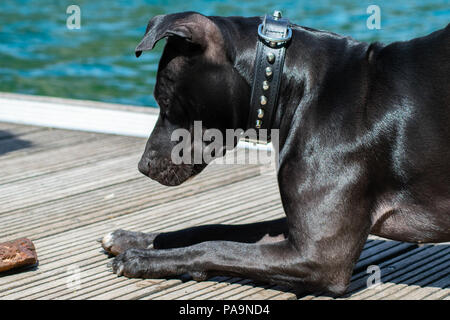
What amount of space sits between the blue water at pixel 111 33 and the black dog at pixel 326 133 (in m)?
6.41

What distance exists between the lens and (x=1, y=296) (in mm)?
2664

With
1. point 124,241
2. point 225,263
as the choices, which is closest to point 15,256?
point 124,241

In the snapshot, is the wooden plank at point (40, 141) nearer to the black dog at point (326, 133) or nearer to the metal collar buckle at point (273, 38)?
the black dog at point (326, 133)

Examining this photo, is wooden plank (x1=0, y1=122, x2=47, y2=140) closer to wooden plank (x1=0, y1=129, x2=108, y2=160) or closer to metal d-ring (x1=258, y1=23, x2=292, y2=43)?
wooden plank (x1=0, y1=129, x2=108, y2=160)

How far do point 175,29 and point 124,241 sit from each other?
947 millimetres

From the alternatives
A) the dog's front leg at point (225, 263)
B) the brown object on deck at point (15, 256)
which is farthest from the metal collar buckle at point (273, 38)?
the brown object on deck at point (15, 256)

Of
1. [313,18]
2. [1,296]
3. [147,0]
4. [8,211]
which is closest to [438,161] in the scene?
[1,296]

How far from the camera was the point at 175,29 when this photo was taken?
2672mm

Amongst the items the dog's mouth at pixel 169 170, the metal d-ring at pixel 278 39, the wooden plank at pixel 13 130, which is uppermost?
the metal d-ring at pixel 278 39

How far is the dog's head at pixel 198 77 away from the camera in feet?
9.01

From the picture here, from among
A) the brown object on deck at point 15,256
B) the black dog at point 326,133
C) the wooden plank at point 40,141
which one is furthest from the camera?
the wooden plank at point 40,141

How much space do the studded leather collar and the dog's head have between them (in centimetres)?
6

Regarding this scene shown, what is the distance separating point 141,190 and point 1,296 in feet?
4.55
